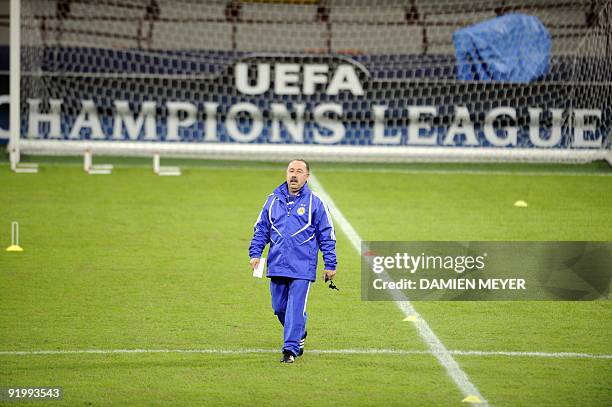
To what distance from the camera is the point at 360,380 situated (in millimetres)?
7340

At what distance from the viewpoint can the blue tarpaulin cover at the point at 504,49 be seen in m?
20.2

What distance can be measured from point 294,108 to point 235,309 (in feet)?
34.4

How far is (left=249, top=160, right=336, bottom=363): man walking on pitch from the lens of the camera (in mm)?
7621

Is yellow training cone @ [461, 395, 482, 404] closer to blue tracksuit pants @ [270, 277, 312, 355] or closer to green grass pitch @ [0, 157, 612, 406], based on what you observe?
green grass pitch @ [0, 157, 612, 406]

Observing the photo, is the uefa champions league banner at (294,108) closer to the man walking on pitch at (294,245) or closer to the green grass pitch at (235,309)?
the green grass pitch at (235,309)

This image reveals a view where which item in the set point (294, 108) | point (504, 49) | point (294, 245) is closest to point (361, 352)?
point (294, 245)

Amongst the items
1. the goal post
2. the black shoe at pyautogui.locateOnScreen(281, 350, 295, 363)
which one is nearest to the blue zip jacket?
the black shoe at pyautogui.locateOnScreen(281, 350, 295, 363)

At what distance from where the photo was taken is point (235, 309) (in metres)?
9.48

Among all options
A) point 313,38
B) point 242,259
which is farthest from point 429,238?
point 313,38

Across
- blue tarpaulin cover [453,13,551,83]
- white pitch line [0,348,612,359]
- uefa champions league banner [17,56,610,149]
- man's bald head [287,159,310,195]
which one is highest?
blue tarpaulin cover [453,13,551,83]

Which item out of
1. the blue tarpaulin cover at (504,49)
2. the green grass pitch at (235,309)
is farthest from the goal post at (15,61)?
the blue tarpaulin cover at (504,49)

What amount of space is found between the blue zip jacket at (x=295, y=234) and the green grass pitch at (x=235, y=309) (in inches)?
25.8

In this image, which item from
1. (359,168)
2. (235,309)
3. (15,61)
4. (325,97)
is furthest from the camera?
(325,97)

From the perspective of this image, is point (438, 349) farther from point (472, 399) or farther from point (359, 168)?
point (359, 168)
